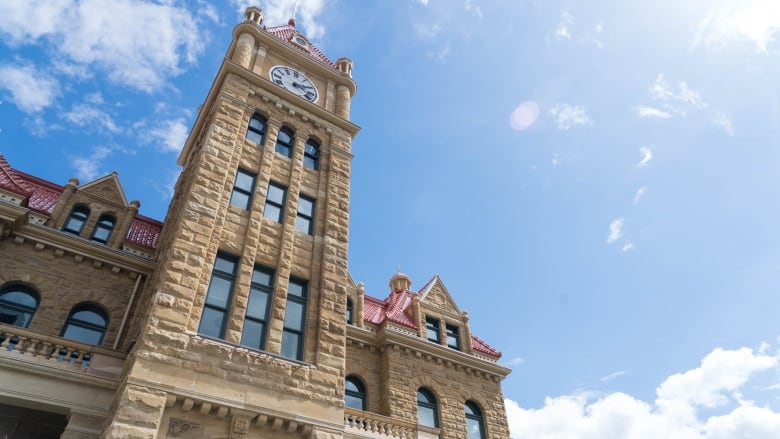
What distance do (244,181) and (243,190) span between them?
408mm

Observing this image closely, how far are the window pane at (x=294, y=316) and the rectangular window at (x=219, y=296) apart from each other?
5.20 feet

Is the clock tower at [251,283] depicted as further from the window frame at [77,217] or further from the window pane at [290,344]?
the window frame at [77,217]

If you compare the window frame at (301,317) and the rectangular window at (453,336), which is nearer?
the window frame at (301,317)

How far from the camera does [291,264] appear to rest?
13875 millimetres

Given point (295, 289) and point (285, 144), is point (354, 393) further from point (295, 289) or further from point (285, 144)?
point (285, 144)

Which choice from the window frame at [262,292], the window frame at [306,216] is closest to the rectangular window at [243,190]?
the window frame at [306,216]

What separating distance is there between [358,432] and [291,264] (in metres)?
5.09

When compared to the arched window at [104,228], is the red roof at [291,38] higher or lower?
higher

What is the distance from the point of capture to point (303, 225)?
50.4 feet

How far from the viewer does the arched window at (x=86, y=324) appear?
13191 mm

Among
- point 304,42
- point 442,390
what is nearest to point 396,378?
point 442,390

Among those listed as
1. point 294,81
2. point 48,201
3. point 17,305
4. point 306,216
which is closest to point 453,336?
point 306,216

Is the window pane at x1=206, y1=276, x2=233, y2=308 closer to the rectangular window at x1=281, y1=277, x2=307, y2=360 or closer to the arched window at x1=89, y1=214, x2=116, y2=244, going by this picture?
the rectangular window at x1=281, y1=277, x2=307, y2=360

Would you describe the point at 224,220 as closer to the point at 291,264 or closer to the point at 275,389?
the point at 291,264
